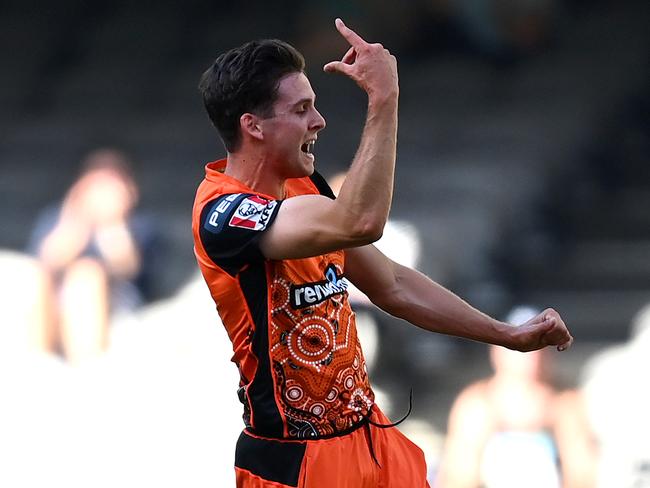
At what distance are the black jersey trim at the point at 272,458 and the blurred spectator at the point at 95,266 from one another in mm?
4743

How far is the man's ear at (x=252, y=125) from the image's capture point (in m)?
2.87

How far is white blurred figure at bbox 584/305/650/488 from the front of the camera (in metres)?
6.02

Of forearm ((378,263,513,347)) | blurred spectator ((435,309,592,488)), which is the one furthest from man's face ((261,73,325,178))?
blurred spectator ((435,309,592,488))

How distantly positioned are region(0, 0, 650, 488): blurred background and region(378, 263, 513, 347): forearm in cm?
281

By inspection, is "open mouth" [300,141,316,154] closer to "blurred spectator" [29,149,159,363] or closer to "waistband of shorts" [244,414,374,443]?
"waistband of shorts" [244,414,374,443]

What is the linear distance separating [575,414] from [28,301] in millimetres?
3578

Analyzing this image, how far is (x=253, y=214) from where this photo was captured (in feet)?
8.99

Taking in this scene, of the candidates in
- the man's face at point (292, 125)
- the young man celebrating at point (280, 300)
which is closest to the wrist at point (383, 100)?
the young man celebrating at point (280, 300)

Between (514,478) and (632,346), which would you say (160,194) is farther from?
(514,478)

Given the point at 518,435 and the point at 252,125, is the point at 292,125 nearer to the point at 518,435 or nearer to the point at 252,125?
the point at 252,125

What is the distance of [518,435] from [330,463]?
3.14 metres

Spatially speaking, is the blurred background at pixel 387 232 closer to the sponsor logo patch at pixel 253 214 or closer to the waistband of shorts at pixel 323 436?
the waistband of shorts at pixel 323 436

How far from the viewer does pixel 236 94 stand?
286 centimetres

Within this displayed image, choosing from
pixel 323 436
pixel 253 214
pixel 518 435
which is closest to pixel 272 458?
pixel 323 436
